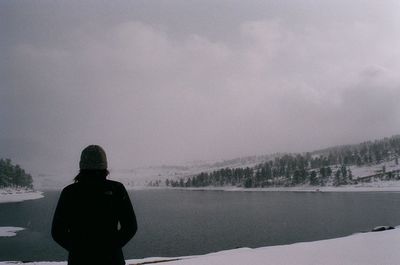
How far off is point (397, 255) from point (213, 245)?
26.3m

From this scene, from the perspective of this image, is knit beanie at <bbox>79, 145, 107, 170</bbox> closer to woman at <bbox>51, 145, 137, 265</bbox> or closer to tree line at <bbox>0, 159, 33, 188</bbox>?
woman at <bbox>51, 145, 137, 265</bbox>

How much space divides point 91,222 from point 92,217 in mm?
45

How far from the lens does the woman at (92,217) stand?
3.21 m

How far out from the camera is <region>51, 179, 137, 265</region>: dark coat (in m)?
3.21

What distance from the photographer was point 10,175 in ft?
485

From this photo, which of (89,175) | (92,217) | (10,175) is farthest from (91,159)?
(10,175)

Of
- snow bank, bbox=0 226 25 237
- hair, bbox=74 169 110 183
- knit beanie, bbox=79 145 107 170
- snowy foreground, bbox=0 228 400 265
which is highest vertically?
knit beanie, bbox=79 145 107 170

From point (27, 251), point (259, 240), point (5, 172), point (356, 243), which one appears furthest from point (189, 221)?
point (5, 172)

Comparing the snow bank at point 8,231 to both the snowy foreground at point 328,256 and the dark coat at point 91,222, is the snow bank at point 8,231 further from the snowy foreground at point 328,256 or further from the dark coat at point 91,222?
the dark coat at point 91,222

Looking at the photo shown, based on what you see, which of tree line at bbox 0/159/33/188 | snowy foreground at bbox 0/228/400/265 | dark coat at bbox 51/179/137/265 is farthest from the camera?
tree line at bbox 0/159/33/188

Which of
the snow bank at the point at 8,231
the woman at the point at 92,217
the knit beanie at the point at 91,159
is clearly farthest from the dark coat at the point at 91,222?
the snow bank at the point at 8,231

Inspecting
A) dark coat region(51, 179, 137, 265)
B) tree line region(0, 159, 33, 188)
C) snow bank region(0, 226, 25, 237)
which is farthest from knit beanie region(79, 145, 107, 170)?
tree line region(0, 159, 33, 188)

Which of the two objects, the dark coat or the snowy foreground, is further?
the snowy foreground

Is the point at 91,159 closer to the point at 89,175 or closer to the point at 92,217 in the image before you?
the point at 89,175
